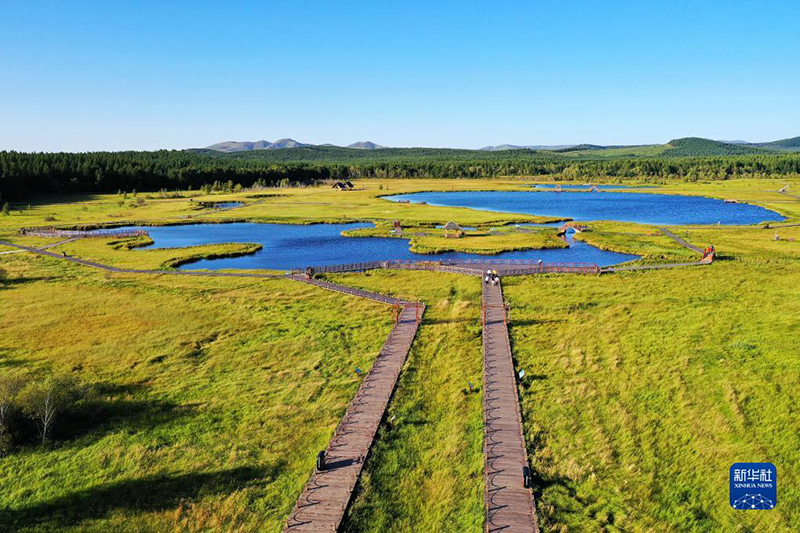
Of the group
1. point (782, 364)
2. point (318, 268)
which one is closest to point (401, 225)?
point (318, 268)

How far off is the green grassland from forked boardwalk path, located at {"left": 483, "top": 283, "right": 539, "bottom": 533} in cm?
73

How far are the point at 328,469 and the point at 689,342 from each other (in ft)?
109

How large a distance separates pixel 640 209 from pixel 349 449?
155m

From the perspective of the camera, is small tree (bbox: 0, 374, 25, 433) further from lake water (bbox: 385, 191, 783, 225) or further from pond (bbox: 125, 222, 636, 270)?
lake water (bbox: 385, 191, 783, 225)

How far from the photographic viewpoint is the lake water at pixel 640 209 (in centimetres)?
13312

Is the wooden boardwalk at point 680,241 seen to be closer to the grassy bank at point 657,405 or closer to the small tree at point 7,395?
the grassy bank at point 657,405

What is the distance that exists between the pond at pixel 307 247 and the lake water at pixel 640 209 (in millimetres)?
47572

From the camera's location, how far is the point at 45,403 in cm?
3181

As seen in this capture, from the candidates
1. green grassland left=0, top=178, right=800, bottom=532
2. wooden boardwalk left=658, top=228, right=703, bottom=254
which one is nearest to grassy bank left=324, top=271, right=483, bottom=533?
green grassland left=0, top=178, right=800, bottom=532

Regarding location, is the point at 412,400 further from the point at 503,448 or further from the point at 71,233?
the point at 71,233

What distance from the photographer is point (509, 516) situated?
2350cm

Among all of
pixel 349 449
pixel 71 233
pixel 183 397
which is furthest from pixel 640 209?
pixel 71 233

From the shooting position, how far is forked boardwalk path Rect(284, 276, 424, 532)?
78.0 feet

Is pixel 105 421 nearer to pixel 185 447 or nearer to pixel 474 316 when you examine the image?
pixel 185 447
